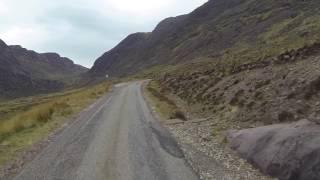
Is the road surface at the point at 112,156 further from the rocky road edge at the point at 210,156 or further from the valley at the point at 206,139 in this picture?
the rocky road edge at the point at 210,156

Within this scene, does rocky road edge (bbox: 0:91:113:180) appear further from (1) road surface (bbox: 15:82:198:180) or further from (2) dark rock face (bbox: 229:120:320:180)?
(2) dark rock face (bbox: 229:120:320:180)

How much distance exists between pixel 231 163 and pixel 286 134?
7.55 feet

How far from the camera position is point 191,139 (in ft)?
72.9

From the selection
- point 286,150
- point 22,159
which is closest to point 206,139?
point 286,150

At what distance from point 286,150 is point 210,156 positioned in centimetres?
410

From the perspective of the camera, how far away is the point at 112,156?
1852cm

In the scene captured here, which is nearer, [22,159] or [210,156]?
[210,156]

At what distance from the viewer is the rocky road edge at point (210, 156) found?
15.0 metres

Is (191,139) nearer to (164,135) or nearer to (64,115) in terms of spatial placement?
(164,135)

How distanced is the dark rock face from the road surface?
2285 mm

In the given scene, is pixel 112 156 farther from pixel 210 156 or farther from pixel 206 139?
pixel 206 139

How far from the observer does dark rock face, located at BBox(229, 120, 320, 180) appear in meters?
13.2

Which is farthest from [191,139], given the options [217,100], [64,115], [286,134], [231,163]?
[64,115]

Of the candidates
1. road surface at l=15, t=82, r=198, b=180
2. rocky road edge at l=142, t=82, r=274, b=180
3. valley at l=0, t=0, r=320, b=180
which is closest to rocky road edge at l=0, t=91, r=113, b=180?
valley at l=0, t=0, r=320, b=180
